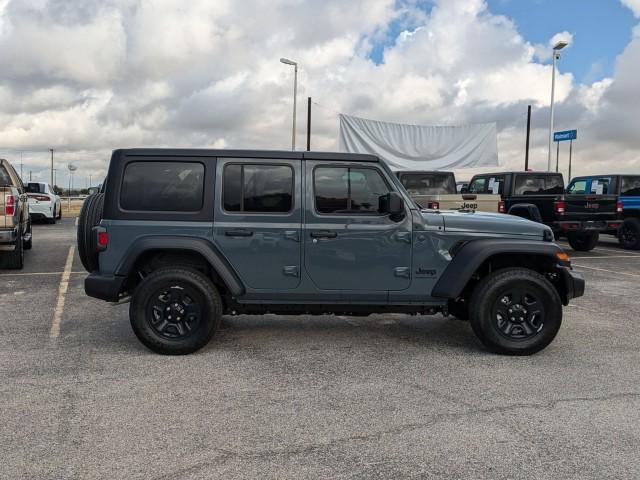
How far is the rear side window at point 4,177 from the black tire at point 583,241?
11.8 meters

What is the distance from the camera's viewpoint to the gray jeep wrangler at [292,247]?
4.92m

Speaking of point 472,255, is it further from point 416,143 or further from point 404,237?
point 416,143

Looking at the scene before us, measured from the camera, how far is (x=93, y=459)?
305 cm

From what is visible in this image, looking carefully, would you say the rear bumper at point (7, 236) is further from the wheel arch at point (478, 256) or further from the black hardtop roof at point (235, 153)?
the wheel arch at point (478, 256)

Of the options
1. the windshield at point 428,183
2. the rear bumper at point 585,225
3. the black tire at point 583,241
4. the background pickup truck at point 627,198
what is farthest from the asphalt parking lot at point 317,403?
the background pickup truck at point 627,198

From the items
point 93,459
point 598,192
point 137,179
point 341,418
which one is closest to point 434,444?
point 341,418

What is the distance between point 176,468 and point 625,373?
143 inches

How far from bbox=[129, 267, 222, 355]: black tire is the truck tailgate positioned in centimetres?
936

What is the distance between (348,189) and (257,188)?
809 millimetres

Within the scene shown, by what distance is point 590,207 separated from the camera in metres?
12.1

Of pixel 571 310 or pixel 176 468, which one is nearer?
pixel 176 468

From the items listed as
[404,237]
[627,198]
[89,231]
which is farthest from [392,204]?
[627,198]

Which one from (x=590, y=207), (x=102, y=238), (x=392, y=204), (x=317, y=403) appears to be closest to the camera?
→ (x=317, y=403)

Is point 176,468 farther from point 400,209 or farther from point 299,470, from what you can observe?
point 400,209
